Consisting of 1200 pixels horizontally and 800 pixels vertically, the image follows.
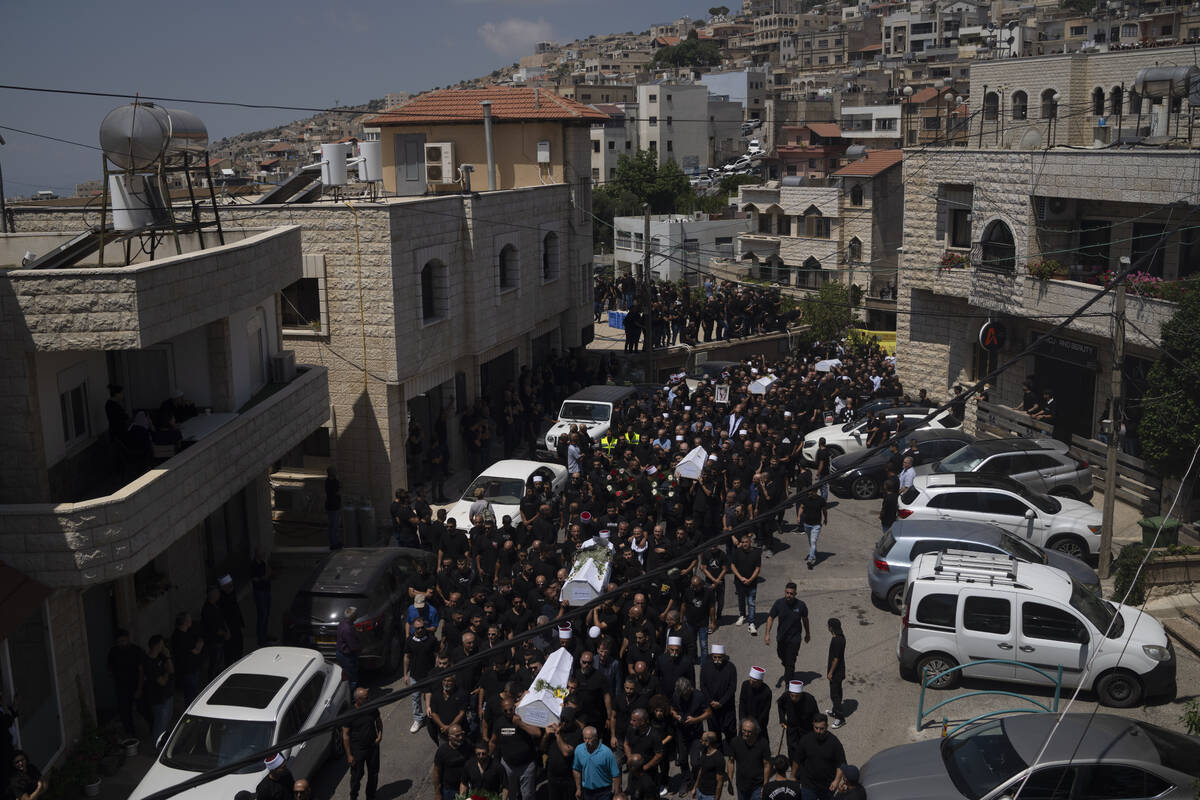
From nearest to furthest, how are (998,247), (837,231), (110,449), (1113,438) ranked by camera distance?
1. (110,449)
2. (1113,438)
3. (998,247)
4. (837,231)

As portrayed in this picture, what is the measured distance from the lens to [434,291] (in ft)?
80.3

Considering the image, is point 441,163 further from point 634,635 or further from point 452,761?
point 452,761

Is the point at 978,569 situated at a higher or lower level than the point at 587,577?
higher

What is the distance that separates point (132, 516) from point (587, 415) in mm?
14380

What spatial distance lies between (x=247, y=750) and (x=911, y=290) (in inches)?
967

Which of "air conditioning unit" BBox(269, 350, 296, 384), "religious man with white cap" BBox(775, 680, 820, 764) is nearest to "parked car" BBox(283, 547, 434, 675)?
"air conditioning unit" BBox(269, 350, 296, 384)

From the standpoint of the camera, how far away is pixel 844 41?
16962 centimetres

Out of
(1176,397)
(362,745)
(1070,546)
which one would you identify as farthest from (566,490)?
(1176,397)

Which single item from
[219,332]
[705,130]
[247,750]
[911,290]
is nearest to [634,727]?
[247,750]

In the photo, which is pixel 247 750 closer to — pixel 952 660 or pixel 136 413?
pixel 136 413

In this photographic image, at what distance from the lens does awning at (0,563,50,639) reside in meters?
11.2

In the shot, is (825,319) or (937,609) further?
(825,319)

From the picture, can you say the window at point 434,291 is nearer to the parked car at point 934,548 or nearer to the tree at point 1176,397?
the parked car at point 934,548

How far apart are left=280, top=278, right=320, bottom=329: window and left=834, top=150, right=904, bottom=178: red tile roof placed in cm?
3648
